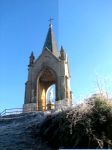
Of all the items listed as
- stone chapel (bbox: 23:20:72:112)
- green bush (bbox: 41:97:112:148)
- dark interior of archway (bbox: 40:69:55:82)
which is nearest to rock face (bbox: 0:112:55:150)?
green bush (bbox: 41:97:112:148)

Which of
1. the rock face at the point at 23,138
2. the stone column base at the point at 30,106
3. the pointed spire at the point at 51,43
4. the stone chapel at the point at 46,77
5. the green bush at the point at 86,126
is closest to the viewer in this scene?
the green bush at the point at 86,126

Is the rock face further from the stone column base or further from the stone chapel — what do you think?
the stone chapel

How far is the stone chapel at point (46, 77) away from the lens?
31.1 metres

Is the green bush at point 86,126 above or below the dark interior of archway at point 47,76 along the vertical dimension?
below

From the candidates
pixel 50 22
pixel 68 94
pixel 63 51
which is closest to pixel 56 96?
pixel 68 94

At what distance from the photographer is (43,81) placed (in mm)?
34250

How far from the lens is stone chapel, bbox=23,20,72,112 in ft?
102

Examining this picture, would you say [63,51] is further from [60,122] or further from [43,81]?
[60,122]

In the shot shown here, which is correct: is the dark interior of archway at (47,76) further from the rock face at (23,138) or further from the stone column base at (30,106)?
the rock face at (23,138)

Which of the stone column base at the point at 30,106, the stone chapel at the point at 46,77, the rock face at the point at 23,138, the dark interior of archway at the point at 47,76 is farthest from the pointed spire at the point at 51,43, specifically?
the rock face at the point at 23,138

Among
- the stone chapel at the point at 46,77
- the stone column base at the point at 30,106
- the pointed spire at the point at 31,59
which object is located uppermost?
the pointed spire at the point at 31,59

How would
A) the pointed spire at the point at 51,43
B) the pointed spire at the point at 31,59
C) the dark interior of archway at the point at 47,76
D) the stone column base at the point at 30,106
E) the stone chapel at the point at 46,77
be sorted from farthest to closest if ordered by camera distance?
the pointed spire at the point at 51,43 → the pointed spire at the point at 31,59 → the dark interior of archway at the point at 47,76 → the stone chapel at the point at 46,77 → the stone column base at the point at 30,106

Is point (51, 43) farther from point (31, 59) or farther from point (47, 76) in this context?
point (47, 76)

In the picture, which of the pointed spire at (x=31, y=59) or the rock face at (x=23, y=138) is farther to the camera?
the pointed spire at (x=31, y=59)
